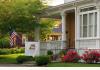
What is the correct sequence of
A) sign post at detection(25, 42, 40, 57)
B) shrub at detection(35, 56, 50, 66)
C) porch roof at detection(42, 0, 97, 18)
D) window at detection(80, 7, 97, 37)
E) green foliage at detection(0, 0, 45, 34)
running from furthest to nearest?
sign post at detection(25, 42, 40, 57)
green foliage at detection(0, 0, 45, 34)
porch roof at detection(42, 0, 97, 18)
window at detection(80, 7, 97, 37)
shrub at detection(35, 56, 50, 66)

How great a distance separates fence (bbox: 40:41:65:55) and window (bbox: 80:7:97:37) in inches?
146

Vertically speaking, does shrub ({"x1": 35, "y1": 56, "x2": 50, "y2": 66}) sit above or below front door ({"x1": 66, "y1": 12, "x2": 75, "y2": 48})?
below

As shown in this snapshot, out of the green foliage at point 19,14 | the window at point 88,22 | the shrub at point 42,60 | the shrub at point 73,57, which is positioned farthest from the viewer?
the green foliage at point 19,14

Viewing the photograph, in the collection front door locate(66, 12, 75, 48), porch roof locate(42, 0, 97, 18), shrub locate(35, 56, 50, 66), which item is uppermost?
porch roof locate(42, 0, 97, 18)

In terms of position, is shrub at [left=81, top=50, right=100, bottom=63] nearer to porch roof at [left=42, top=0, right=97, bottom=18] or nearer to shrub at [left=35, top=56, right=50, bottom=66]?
shrub at [left=35, top=56, right=50, bottom=66]

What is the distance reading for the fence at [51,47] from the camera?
119 feet

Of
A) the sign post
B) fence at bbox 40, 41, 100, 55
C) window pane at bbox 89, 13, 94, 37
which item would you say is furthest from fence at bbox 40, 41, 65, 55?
window pane at bbox 89, 13, 94, 37

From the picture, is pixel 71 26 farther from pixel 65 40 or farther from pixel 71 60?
pixel 71 60

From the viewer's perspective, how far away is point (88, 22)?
107ft

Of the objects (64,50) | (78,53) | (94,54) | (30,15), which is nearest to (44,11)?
(30,15)

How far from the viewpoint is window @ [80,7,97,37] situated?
31473mm

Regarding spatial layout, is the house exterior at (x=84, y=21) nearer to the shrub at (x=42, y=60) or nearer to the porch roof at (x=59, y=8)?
the porch roof at (x=59, y=8)

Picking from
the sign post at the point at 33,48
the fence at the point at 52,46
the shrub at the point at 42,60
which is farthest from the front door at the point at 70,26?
the shrub at the point at 42,60

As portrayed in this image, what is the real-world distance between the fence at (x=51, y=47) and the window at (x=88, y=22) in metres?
3.71
